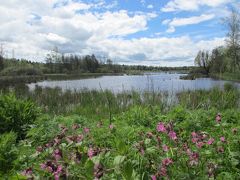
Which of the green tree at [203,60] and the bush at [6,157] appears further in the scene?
the green tree at [203,60]

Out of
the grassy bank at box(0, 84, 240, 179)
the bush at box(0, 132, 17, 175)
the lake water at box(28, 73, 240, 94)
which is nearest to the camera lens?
the grassy bank at box(0, 84, 240, 179)

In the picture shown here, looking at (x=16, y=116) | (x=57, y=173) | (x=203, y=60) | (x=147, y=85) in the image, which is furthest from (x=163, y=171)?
(x=203, y=60)

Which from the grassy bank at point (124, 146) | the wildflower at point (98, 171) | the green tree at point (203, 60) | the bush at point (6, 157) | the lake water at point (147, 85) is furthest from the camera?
the green tree at point (203, 60)

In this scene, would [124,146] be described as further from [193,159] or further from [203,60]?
[203,60]

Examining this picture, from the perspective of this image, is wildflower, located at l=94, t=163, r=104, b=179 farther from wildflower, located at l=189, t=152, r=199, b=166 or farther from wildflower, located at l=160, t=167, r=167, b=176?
wildflower, located at l=189, t=152, r=199, b=166

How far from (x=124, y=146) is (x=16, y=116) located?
4220mm

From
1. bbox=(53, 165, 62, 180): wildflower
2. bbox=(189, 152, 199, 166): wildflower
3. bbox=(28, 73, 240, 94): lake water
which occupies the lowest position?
bbox=(28, 73, 240, 94): lake water

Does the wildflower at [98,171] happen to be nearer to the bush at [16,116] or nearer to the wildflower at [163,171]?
the wildflower at [163,171]

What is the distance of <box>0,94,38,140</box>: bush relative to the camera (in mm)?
5406

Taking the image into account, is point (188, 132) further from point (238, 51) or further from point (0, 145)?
point (238, 51)

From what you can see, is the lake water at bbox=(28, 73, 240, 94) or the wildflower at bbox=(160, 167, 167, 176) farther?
the lake water at bbox=(28, 73, 240, 94)

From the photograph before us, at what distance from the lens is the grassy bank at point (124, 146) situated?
71.2 inches

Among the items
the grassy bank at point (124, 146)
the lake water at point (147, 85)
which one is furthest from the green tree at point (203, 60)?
the grassy bank at point (124, 146)

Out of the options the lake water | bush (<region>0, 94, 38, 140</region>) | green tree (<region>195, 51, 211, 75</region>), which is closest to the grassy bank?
bush (<region>0, 94, 38, 140</region>)
